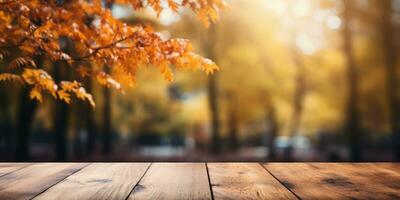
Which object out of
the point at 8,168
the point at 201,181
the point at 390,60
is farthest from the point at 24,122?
the point at 201,181

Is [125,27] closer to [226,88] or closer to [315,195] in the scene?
[315,195]

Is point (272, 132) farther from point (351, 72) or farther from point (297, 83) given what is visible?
point (351, 72)

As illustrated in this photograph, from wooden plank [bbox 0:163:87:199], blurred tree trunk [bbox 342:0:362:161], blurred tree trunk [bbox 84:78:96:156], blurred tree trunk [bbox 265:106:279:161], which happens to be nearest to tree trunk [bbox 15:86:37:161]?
blurred tree trunk [bbox 84:78:96:156]

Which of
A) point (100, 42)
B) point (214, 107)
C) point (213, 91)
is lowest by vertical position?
point (100, 42)

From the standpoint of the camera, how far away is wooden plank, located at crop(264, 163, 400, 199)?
111 inches

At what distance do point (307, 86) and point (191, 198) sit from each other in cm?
2350

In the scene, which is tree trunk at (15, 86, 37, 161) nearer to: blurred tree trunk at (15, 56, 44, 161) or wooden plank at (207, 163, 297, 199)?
blurred tree trunk at (15, 56, 44, 161)

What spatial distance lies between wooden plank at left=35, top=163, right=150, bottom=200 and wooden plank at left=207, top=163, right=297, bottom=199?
1.72ft

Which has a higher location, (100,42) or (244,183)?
(100,42)

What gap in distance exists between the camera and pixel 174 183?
10.3ft

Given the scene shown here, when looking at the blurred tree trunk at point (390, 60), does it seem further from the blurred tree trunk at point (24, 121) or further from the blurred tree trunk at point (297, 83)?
the blurred tree trunk at point (24, 121)

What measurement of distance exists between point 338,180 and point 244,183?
0.65m

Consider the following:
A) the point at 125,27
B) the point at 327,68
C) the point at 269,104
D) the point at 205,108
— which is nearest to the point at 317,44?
the point at 327,68

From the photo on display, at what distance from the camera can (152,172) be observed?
3.63 m
